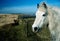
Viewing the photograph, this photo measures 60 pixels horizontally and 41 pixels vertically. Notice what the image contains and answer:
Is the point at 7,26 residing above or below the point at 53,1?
below

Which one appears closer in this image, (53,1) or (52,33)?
(52,33)

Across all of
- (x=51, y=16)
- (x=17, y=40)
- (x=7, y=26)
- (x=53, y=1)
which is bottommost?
(x=17, y=40)

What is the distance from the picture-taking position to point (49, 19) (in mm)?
2695

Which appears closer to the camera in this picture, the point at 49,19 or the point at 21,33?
the point at 49,19

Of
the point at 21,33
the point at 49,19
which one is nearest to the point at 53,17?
the point at 49,19

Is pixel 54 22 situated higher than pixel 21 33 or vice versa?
pixel 54 22

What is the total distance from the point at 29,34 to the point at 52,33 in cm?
157

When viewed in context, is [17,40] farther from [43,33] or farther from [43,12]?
[43,12]

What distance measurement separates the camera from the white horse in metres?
2.65

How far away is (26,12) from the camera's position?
4.00 meters

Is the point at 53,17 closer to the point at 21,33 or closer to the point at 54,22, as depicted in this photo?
the point at 54,22

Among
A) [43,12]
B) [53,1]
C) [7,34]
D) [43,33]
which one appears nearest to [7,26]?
[7,34]

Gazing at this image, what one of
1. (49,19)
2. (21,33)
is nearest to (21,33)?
(21,33)

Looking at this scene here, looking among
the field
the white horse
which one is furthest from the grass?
the white horse
